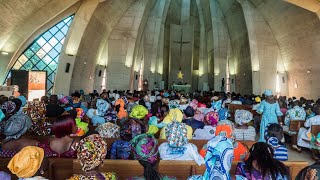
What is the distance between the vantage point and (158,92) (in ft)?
60.3

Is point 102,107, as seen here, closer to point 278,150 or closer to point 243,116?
point 243,116

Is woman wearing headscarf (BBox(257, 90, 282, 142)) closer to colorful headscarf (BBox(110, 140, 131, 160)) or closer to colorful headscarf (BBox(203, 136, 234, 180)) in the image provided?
colorful headscarf (BBox(110, 140, 131, 160))

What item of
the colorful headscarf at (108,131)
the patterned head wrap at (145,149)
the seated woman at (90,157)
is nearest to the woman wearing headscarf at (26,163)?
the seated woman at (90,157)

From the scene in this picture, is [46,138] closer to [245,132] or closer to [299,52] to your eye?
[245,132]

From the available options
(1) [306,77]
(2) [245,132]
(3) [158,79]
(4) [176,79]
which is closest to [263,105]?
(2) [245,132]

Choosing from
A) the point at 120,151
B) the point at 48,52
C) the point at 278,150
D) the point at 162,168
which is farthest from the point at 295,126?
the point at 48,52

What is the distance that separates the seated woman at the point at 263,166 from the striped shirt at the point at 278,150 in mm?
1138

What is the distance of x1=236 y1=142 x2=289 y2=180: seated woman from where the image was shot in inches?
87.2

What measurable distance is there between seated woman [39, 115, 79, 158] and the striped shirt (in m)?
2.61

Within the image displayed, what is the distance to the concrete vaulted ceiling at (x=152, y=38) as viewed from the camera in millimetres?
13211

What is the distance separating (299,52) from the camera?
57.8 ft

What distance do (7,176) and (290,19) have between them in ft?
60.6

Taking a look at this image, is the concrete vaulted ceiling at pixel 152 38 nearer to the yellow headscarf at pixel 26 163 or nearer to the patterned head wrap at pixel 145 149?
the yellow headscarf at pixel 26 163

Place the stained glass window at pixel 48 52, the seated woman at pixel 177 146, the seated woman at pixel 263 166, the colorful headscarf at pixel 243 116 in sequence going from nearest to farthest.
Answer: the seated woman at pixel 263 166
the seated woman at pixel 177 146
the colorful headscarf at pixel 243 116
the stained glass window at pixel 48 52
